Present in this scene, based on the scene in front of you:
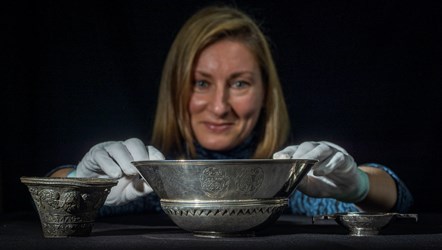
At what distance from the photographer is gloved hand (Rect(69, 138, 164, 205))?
3.62ft

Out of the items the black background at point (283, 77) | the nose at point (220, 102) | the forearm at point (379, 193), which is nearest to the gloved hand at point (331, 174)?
the forearm at point (379, 193)

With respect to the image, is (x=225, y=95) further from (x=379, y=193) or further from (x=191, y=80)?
(x=379, y=193)

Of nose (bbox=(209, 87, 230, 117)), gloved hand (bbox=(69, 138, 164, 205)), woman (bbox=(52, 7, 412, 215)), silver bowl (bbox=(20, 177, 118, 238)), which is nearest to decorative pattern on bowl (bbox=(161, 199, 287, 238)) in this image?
silver bowl (bbox=(20, 177, 118, 238))

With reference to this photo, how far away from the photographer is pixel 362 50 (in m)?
2.16

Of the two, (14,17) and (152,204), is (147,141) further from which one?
(14,17)

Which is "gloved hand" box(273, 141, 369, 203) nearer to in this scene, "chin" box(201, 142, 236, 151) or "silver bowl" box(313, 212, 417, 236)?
"silver bowl" box(313, 212, 417, 236)

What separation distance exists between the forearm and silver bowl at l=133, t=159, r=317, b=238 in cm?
66

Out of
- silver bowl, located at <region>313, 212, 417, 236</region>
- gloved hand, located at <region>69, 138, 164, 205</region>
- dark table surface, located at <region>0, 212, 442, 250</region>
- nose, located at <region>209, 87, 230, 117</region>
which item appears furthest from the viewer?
nose, located at <region>209, 87, 230, 117</region>

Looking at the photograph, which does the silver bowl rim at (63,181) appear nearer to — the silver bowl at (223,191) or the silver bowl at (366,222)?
the silver bowl at (223,191)

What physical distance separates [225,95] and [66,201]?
105cm

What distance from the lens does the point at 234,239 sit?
2.76 ft

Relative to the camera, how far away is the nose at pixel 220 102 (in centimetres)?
186

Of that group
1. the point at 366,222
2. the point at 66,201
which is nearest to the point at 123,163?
the point at 66,201

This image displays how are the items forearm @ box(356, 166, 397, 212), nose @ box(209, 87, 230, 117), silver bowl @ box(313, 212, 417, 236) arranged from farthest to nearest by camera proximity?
nose @ box(209, 87, 230, 117) → forearm @ box(356, 166, 397, 212) → silver bowl @ box(313, 212, 417, 236)
